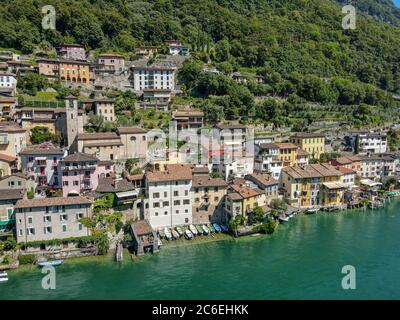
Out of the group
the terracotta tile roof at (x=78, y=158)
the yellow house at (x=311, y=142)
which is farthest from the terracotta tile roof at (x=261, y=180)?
the terracotta tile roof at (x=78, y=158)

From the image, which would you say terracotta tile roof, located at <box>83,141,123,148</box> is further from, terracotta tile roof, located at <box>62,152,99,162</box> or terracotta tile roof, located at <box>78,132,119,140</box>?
terracotta tile roof, located at <box>62,152,99,162</box>

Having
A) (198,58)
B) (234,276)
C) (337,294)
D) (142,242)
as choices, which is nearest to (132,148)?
(142,242)

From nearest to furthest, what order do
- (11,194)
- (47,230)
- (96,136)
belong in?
(47,230)
(11,194)
(96,136)

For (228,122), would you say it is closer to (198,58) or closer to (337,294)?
(198,58)

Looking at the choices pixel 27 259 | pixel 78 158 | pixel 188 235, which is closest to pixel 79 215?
pixel 27 259

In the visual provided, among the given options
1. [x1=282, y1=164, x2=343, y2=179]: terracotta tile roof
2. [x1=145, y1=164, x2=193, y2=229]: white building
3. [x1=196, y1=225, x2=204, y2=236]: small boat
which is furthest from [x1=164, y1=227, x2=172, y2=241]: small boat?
[x1=282, y1=164, x2=343, y2=179]: terracotta tile roof

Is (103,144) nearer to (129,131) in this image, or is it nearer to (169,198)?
(129,131)
